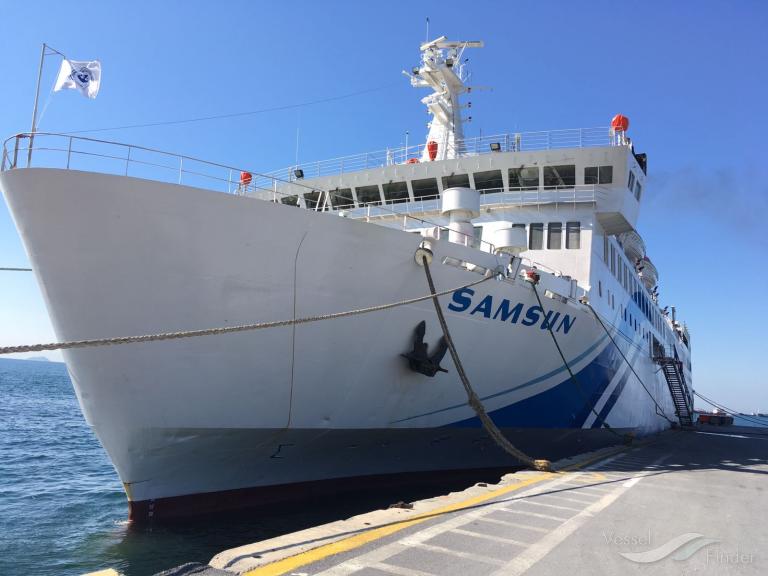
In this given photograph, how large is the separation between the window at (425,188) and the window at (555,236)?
2.79 m

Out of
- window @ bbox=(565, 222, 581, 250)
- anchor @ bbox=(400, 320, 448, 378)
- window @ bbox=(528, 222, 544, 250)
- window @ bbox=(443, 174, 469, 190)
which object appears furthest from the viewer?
window @ bbox=(443, 174, 469, 190)

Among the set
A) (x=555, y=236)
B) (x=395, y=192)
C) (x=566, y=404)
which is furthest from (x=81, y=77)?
(x=566, y=404)

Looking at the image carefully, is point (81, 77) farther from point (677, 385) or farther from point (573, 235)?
point (677, 385)

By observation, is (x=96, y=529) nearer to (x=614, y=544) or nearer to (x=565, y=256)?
(x=614, y=544)

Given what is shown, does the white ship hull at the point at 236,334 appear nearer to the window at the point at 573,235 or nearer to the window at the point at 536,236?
the window at the point at 536,236

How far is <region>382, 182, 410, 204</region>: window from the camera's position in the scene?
44.0 feet

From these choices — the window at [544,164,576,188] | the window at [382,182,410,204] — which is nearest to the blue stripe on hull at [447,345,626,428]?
the window at [544,164,576,188]

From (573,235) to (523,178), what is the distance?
178 centimetres

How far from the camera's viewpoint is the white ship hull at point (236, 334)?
626cm

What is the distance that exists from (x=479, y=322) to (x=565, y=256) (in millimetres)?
4188

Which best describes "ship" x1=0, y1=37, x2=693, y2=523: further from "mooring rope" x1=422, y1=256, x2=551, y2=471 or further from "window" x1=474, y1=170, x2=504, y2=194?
"window" x1=474, y1=170, x2=504, y2=194

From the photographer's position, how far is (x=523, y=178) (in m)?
12.6

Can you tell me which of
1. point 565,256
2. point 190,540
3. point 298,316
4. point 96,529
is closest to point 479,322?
point 298,316

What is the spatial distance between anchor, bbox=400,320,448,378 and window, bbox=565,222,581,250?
5.31 meters
